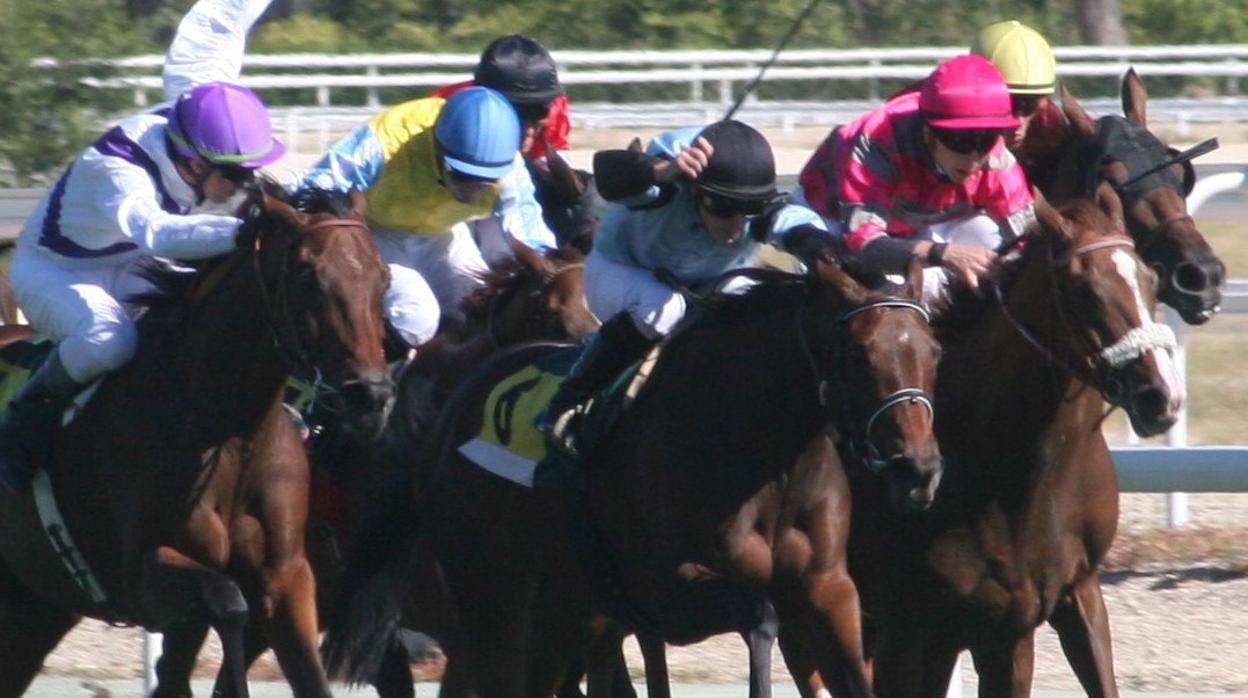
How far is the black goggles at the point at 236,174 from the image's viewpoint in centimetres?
636

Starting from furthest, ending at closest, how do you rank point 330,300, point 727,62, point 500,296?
point 727,62, point 500,296, point 330,300

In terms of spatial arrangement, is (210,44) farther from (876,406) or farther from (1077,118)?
(876,406)

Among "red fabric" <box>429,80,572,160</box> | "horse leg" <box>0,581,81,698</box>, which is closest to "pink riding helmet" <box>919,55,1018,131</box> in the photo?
"red fabric" <box>429,80,572,160</box>

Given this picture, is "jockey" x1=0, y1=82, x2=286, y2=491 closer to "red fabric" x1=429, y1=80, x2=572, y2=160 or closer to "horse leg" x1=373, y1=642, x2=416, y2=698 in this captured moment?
"horse leg" x1=373, y1=642, x2=416, y2=698

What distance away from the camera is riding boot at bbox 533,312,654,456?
625cm

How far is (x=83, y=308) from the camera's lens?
654 centimetres

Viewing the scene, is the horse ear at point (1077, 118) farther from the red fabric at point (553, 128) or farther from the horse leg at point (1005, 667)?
the red fabric at point (553, 128)

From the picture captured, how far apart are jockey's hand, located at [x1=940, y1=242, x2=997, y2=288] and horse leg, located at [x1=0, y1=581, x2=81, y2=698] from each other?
2.83 m

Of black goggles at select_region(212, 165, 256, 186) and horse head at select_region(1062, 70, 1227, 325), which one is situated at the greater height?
black goggles at select_region(212, 165, 256, 186)

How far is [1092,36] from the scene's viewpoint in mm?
24094

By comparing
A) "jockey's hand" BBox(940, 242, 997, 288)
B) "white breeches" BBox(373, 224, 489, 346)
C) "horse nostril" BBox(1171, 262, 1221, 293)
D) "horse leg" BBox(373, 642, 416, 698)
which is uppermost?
"jockey's hand" BBox(940, 242, 997, 288)

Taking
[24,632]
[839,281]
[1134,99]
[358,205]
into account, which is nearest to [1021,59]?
[1134,99]

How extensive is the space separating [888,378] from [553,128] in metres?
3.24

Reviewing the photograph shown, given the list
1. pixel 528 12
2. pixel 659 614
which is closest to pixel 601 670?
pixel 659 614
